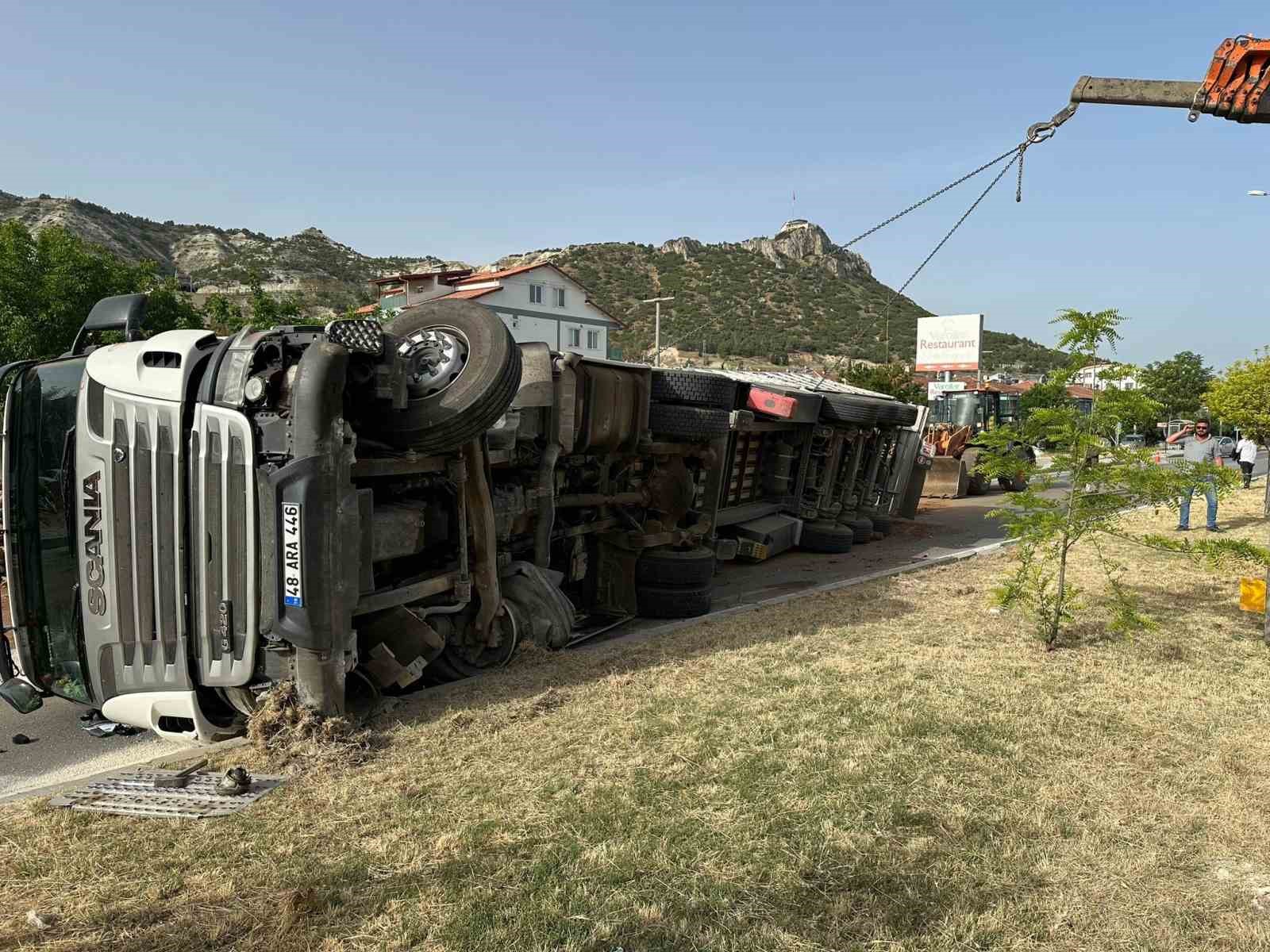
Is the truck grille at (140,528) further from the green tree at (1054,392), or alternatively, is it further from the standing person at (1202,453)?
the standing person at (1202,453)

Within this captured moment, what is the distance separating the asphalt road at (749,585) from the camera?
4.41 metres

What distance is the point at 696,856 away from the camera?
3172 millimetres

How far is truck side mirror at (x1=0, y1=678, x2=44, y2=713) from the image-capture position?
4.43 metres

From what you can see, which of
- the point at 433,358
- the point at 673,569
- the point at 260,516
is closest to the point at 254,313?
the point at 673,569

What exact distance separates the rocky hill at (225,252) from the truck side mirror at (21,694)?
53700mm

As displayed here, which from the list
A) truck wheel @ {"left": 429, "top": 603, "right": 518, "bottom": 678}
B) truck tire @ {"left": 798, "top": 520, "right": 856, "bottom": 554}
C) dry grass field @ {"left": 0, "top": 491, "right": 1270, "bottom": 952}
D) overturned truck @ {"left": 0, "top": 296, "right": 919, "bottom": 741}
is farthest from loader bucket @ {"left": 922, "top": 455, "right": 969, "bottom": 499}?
truck wheel @ {"left": 429, "top": 603, "right": 518, "bottom": 678}

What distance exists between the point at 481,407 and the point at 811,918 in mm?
3032

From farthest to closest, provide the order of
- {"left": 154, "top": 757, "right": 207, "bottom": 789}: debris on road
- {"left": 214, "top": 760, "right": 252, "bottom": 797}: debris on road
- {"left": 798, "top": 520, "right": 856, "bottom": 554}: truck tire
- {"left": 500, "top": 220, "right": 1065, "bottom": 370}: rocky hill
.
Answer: {"left": 500, "top": 220, "right": 1065, "bottom": 370}: rocky hill
{"left": 798, "top": 520, "right": 856, "bottom": 554}: truck tire
{"left": 154, "top": 757, "right": 207, "bottom": 789}: debris on road
{"left": 214, "top": 760, "right": 252, "bottom": 797}: debris on road

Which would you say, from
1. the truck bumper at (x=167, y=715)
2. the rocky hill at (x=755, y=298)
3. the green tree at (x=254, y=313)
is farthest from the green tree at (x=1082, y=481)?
the rocky hill at (x=755, y=298)

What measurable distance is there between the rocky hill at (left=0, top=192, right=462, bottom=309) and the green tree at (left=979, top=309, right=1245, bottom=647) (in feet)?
176

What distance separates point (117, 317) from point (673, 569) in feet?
14.0

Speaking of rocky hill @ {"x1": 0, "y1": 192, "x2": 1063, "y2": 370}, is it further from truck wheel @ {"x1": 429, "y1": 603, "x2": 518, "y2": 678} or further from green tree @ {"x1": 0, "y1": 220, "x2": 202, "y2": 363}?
truck wheel @ {"x1": 429, "y1": 603, "x2": 518, "y2": 678}

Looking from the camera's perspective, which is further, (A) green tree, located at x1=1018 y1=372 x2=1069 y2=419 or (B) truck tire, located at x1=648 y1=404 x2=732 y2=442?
(B) truck tire, located at x1=648 y1=404 x2=732 y2=442

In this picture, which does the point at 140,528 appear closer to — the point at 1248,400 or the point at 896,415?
the point at 896,415
